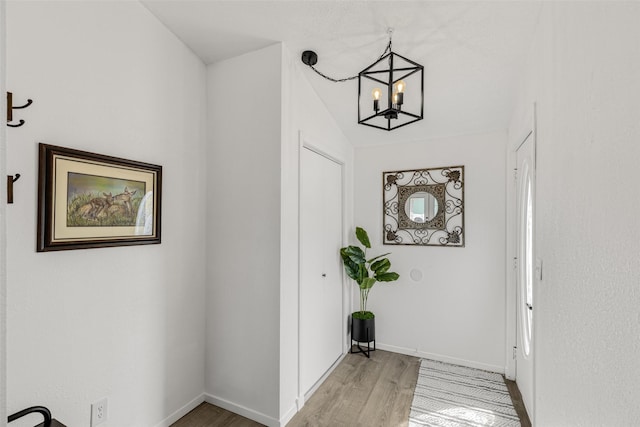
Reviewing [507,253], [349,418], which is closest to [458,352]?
[507,253]

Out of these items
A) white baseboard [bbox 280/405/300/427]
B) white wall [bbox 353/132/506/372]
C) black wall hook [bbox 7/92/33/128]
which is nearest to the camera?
black wall hook [bbox 7/92/33/128]

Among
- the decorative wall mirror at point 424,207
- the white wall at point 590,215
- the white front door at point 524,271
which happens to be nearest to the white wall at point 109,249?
the decorative wall mirror at point 424,207

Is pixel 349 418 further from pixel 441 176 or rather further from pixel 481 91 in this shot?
pixel 481 91

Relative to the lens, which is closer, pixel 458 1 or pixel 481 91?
pixel 458 1

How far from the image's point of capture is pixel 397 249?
3188 millimetres

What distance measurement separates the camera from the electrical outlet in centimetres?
166

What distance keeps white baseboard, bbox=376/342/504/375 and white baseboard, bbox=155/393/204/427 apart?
1.84 meters

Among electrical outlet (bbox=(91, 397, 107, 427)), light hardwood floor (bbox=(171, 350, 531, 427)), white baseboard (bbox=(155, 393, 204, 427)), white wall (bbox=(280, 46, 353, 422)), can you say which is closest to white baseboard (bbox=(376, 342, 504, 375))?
light hardwood floor (bbox=(171, 350, 531, 427))

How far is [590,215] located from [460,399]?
1.99 m

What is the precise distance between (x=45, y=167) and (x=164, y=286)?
3.17 ft

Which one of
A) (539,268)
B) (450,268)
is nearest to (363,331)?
(450,268)

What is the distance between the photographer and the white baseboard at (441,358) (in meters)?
2.79

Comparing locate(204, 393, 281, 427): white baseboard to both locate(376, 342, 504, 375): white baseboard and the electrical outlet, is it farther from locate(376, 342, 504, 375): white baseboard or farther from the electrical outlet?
locate(376, 342, 504, 375): white baseboard

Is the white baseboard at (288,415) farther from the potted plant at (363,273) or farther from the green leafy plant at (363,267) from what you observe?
the green leafy plant at (363,267)
